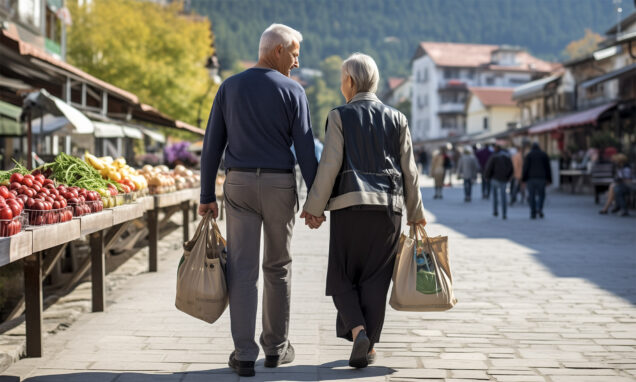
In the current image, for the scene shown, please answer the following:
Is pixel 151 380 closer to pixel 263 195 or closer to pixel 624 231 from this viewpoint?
pixel 263 195

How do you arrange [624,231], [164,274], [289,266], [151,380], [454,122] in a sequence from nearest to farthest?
1. [151,380]
2. [289,266]
3. [164,274]
4. [624,231]
5. [454,122]

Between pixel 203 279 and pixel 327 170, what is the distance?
0.96 m

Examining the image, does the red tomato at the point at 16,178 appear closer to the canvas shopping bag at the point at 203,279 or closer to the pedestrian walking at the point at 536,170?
the canvas shopping bag at the point at 203,279

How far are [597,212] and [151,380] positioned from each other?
1682cm

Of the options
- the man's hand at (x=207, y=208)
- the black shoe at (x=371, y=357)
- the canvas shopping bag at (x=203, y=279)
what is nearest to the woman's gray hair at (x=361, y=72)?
the man's hand at (x=207, y=208)

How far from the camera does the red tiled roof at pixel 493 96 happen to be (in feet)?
243

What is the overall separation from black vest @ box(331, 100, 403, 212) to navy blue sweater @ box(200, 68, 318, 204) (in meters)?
0.22

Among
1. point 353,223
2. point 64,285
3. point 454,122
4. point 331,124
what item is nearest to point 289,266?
point 353,223

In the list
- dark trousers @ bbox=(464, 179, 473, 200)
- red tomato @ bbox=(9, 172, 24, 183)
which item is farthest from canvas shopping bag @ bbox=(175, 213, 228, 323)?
dark trousers @ bbox=(464, 179, 473, 200)

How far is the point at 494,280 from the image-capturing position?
8.55 m

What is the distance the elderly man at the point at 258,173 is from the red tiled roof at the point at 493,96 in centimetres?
7076

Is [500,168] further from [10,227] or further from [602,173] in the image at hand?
[10,227]

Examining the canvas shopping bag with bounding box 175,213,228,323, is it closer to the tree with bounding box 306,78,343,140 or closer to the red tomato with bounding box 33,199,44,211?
the red tomato with bounding box 33,199,44,211

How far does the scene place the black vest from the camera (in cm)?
481
